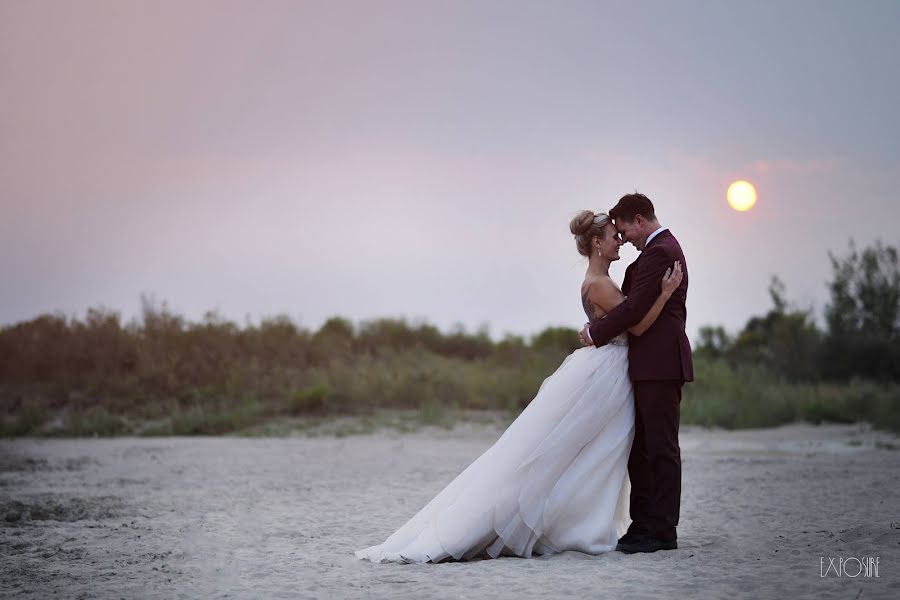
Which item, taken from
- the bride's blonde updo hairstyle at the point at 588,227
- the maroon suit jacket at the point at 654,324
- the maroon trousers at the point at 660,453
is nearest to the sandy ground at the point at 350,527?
the maroon trousers at the point at 660,453

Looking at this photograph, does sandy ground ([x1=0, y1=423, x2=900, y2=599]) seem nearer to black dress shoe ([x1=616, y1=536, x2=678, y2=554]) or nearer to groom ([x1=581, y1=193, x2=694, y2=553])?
black dress shoe ([x1=616, y1=536, x2=678, y2=554])

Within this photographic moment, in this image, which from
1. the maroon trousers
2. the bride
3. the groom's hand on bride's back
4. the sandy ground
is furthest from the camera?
the groom's hand on bride's back

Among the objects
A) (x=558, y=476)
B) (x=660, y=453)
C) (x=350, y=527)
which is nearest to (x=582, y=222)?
(x=660, y=453)

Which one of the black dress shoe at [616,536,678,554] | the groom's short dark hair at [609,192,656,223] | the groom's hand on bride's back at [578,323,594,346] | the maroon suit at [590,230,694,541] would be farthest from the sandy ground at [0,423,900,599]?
the groom's short dark hair at [609,192,656,223]

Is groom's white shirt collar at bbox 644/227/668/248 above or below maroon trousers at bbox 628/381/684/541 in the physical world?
above

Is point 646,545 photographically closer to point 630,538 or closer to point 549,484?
point 630,538

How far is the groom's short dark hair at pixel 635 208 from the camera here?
7512 mm

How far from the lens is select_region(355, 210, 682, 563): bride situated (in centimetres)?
709

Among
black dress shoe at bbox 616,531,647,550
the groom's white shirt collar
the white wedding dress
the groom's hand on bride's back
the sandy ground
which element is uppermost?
the groom's white shirt collar

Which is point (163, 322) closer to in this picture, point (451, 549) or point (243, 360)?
point (243, 360)

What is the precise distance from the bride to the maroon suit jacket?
0.28 feet

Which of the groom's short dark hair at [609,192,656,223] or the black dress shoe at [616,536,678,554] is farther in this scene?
the groom's short dark hair at [609,192,656,223]

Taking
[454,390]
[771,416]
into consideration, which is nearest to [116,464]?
[454,390]

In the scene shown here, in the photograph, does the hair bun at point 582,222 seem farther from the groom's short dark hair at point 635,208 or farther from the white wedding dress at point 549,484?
the white wedding dress at point 549,484
